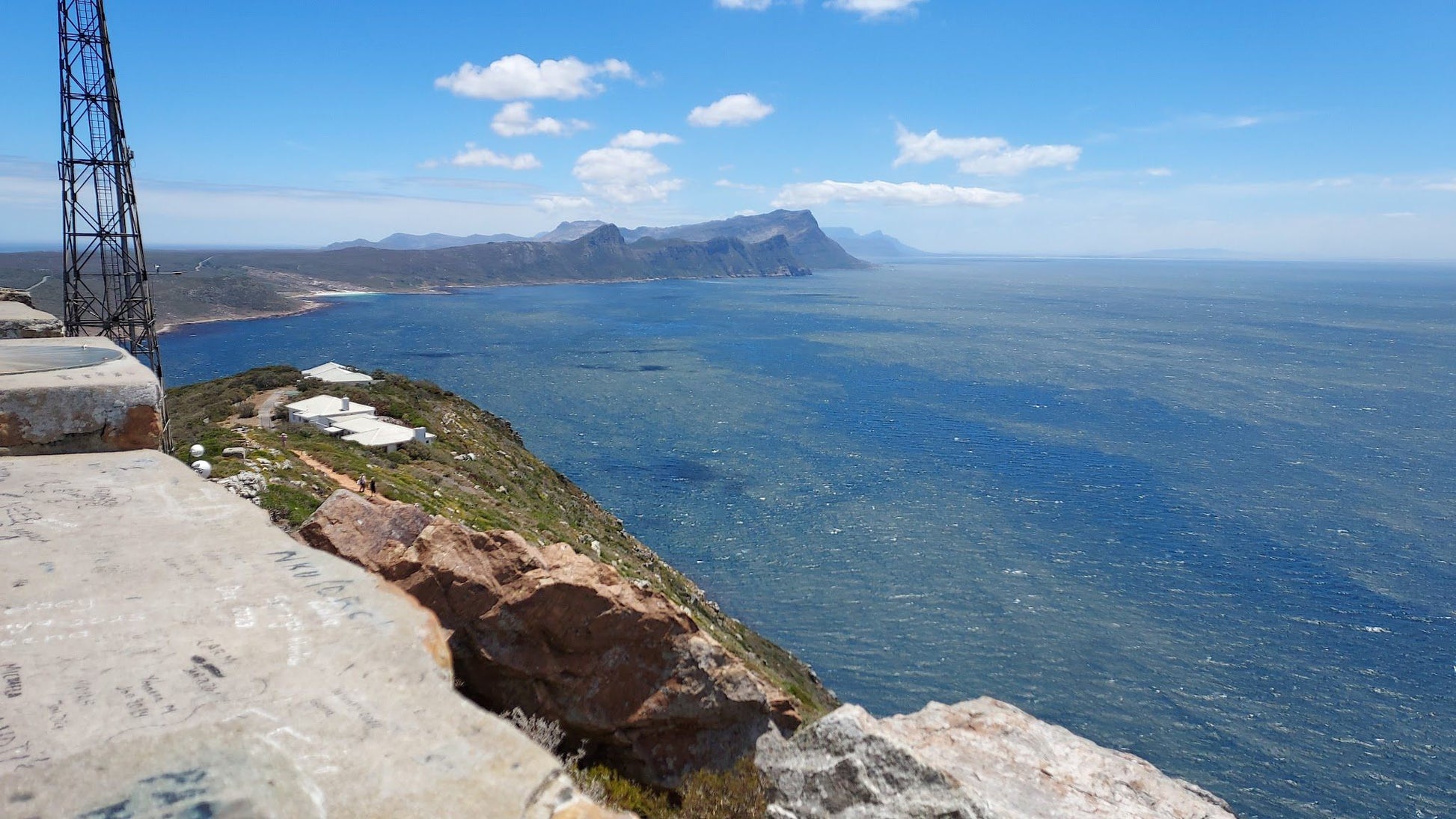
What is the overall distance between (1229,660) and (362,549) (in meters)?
35.5

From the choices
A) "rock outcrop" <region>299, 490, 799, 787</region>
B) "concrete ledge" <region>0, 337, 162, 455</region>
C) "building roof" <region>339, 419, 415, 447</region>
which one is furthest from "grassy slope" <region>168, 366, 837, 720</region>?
"concrete ledge" <region>0, 337, 162, 455</region>

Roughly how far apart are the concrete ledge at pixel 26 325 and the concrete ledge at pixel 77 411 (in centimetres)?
495

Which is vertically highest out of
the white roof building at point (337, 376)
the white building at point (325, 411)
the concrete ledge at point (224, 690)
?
the concrete ledge at point (224, 690)

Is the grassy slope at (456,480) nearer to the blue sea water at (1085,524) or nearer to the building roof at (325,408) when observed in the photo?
the building roof at (325,408)

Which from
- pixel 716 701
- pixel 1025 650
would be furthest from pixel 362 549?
pixel 1025 650

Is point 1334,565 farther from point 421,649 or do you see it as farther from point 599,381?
point 599,381

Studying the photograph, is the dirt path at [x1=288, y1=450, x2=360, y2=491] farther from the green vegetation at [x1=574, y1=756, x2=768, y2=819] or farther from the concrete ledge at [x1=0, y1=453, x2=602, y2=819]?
the concrete ledge at [x1=0, y1=453, x2=602, y2=819]

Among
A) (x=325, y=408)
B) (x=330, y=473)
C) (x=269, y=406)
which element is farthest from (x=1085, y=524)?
(x=269, y=406)

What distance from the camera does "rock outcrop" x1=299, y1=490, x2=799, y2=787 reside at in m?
7.39

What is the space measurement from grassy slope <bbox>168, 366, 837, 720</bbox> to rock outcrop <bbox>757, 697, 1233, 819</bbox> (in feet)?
20.7

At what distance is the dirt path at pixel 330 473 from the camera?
945 inches

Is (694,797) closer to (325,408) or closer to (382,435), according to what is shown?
(382,435)

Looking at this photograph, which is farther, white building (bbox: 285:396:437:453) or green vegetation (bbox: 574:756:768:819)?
white building (bbox: 285:396:437:453)

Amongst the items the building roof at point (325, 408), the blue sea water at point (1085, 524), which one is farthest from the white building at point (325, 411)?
the blue sea water at point (1085, 524)
